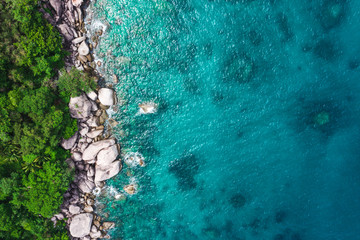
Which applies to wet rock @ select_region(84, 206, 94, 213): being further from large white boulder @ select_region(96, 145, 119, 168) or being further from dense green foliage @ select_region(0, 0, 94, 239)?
large white boulder @ select_region(96, 145, 119, 168)

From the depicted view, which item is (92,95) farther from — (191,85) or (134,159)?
(191,85)

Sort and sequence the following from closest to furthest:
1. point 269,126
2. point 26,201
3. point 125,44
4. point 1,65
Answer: point 1,65
point 26,201
point 125,44
point 269,126

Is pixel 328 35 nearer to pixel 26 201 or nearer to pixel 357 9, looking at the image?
pixel 357 9

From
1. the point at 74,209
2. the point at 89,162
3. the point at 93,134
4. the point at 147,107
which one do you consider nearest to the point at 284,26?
the point at 147,107

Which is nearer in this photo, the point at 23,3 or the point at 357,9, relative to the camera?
the point at 23,3

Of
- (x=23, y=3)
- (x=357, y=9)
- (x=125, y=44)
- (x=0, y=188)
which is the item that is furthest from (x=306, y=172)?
(x=23, y=3)

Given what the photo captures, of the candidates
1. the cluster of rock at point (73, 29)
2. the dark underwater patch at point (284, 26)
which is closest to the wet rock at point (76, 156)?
the cluster of rock at point (73, 29)

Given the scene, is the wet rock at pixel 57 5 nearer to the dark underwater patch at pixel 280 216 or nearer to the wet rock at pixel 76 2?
the wet rock at pixel 76 2
